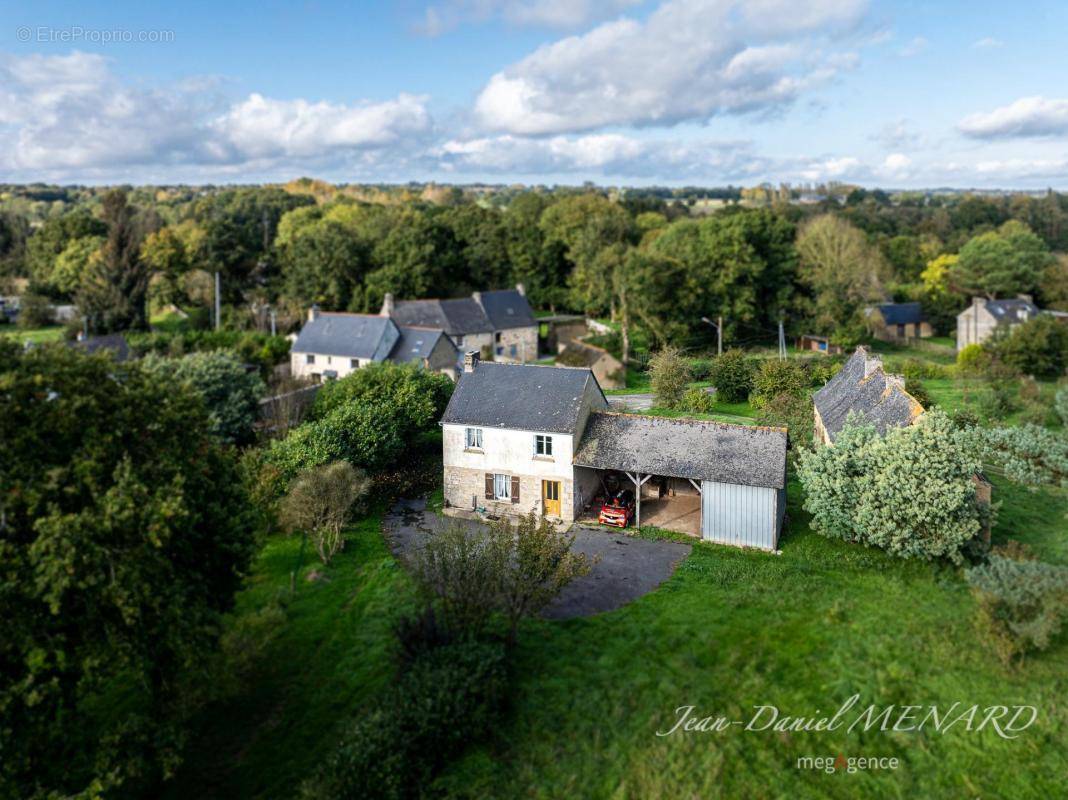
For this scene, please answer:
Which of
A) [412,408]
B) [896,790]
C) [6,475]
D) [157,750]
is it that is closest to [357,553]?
[412,408]

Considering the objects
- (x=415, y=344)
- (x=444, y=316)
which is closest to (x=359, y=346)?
(x=415, y=344)

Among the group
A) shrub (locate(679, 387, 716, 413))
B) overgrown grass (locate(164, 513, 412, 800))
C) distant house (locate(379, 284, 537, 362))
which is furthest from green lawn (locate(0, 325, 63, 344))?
shrub (locate(679, 387, 716, 413))

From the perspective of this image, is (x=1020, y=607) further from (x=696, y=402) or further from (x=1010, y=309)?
(x=1010, y=309)

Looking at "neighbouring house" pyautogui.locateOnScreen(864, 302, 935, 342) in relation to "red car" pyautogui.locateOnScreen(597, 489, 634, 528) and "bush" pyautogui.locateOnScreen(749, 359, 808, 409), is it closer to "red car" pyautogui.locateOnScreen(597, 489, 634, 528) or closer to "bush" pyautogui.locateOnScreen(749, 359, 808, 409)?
"bush" pyautogui.locateOnScreen(749, 359, 808, 409)

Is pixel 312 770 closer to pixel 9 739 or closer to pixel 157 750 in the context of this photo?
pixel 157 750

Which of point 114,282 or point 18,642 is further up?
point 114,282
